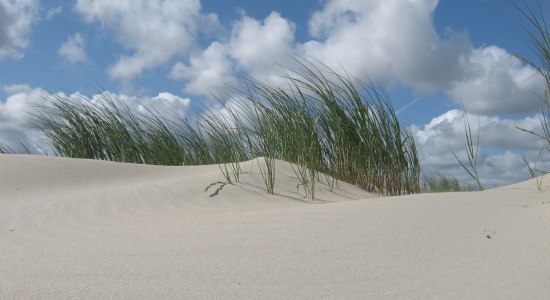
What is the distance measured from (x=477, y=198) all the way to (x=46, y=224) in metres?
2.68

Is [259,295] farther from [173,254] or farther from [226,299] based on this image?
[173,254]

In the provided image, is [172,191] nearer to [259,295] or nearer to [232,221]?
[232,221]

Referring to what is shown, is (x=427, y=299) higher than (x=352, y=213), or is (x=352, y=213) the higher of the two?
(x=352, y=213)

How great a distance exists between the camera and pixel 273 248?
2072 millimetres

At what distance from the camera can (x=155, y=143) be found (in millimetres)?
6562

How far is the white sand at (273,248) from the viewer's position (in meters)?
1.68

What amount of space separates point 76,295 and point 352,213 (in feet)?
4.98

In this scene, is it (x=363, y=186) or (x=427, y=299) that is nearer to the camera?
(x=427, y=299)

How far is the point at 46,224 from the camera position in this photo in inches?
113

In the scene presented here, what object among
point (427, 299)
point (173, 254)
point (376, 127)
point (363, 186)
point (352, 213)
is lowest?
point (427, 299)

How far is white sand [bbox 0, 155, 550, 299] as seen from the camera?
5.50ft

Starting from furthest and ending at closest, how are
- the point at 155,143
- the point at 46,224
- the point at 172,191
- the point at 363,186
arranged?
the point at 155,143
the point at 363,186
the point at 172,191
the point at 46,224

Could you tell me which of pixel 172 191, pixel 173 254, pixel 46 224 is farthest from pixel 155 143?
pixel 173 254

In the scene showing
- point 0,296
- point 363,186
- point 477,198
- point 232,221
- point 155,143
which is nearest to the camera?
point 0,296
